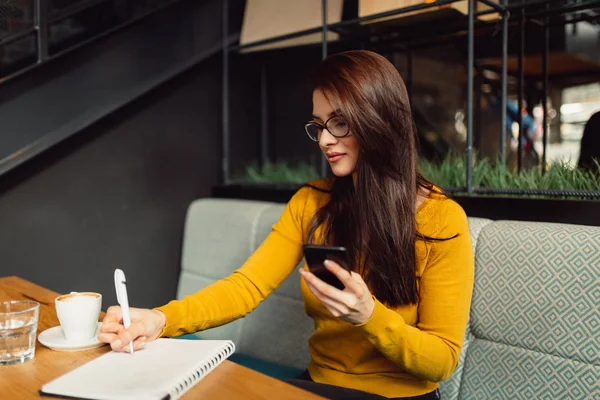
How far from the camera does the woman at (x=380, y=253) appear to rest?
1073 millimetres

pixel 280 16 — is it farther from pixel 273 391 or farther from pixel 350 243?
pixel 273 391

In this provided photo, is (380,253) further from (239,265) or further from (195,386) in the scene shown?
(239,265)

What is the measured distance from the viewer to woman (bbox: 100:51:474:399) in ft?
3.52

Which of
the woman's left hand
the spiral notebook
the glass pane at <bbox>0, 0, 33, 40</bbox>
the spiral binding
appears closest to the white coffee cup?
the spiral notebook

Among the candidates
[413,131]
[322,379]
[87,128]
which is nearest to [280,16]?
[87,128]

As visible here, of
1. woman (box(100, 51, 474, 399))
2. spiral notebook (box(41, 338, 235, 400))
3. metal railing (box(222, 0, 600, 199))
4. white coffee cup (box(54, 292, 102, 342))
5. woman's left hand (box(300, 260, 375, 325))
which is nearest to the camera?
spiral notebook (box(41, 338, 235, 400))

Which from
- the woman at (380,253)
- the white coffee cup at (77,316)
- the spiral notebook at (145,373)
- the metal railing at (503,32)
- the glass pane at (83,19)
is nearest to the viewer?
the spiral notebook at (145,373)

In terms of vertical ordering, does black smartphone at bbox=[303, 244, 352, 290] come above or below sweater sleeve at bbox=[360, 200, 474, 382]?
above

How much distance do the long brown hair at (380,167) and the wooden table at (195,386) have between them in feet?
1.51

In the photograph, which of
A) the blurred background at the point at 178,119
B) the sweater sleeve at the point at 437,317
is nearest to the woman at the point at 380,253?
the sweater sleeve at the point at 437,317

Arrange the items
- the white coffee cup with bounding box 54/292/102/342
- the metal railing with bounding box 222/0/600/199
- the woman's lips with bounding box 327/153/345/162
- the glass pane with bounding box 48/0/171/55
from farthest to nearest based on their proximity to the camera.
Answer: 1. the glass pane with bounding box 48/0/171/55
2. the metal railing with bounding box 222/0/600/199
3. the woman's lips with bounding box 327/153/345/162
4. the white coffee cup with bounding box 54/292/102/342

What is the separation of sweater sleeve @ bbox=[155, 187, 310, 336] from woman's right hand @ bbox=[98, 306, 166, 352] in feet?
0.14

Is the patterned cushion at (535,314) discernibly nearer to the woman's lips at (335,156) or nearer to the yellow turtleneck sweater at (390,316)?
the yellow turtleneck sweater at (390,316)

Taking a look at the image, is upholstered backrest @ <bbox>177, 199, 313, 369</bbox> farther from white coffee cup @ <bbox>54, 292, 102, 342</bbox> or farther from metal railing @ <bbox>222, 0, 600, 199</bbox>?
white coffee cup @ <bbox>54, 292, 102, 342</bbox>
